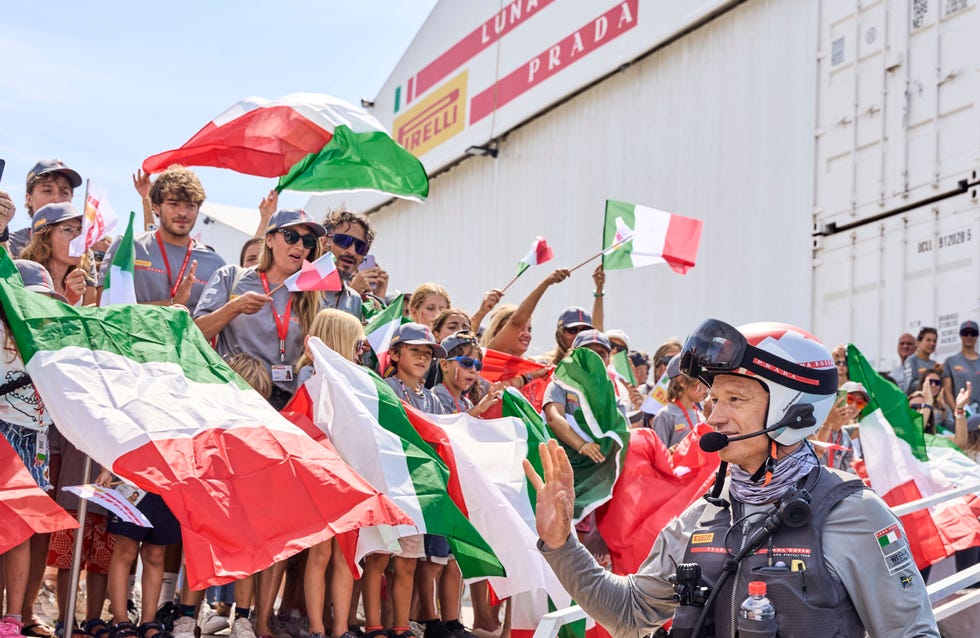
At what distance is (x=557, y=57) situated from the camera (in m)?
19.6

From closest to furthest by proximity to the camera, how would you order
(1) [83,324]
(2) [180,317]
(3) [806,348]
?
(3) [806,348]
(1) [83,324]
(2) [180,317]

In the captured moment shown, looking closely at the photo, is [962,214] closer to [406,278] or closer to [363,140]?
[363,140]

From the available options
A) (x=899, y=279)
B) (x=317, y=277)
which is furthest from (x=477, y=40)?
(x=317, y=277)

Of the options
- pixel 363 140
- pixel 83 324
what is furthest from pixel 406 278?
pixel 83 324

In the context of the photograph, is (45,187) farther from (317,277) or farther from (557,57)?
(557,57)

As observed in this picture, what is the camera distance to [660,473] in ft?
24.0

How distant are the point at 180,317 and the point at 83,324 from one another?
52 centimetres

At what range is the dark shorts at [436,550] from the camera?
6438mm

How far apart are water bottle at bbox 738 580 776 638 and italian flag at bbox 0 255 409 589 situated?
2370 millimetres

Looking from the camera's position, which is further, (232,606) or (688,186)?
(688,186)

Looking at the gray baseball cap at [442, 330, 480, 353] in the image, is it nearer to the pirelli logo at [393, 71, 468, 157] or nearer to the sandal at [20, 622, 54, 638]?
the sandal at [20, 622, 54, 638]

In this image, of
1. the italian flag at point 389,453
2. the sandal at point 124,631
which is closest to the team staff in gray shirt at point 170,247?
the italian flag at point 389,453

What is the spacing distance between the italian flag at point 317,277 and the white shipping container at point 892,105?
26.3 ft

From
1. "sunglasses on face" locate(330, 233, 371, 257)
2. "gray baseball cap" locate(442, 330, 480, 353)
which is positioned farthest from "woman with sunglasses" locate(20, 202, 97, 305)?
"gray baseball cap" locate(442, 330, 480, 353)
